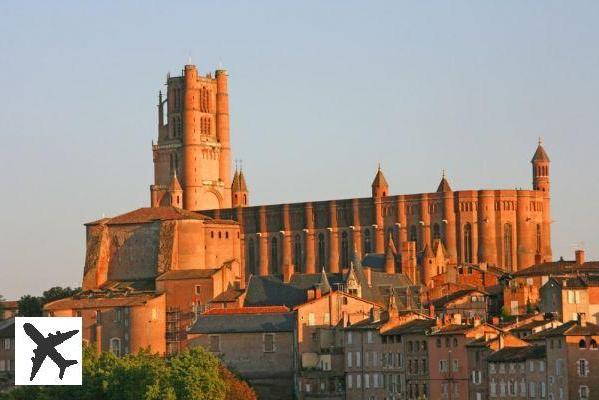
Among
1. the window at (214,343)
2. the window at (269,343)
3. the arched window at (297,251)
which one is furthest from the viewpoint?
the arched window at (297,251)

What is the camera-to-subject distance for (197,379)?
75.7m

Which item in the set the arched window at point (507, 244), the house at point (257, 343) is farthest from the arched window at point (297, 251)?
the house at point (257, 343)

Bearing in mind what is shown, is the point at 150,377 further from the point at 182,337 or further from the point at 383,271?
the point at 383,271

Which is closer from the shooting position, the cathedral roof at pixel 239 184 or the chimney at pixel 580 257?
the chimney at pixel 580 257

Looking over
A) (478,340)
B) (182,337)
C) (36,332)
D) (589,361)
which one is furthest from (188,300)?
(36,332)

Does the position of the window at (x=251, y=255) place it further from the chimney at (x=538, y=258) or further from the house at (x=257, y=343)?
the house at (x=257, y=343)

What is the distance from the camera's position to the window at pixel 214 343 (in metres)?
93.0

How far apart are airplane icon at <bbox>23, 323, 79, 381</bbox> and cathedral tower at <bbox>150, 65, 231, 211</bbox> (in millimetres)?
132454

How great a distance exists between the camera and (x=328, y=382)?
86.1 meters

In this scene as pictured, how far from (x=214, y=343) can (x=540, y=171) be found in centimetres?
4981

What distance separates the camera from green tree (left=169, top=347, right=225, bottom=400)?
75000 mm

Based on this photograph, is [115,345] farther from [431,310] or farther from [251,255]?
[251,255]

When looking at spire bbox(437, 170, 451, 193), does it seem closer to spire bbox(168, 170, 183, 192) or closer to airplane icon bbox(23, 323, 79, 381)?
spire bbox(168, 170, 183, 192)

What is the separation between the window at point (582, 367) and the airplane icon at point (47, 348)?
54.5 m
